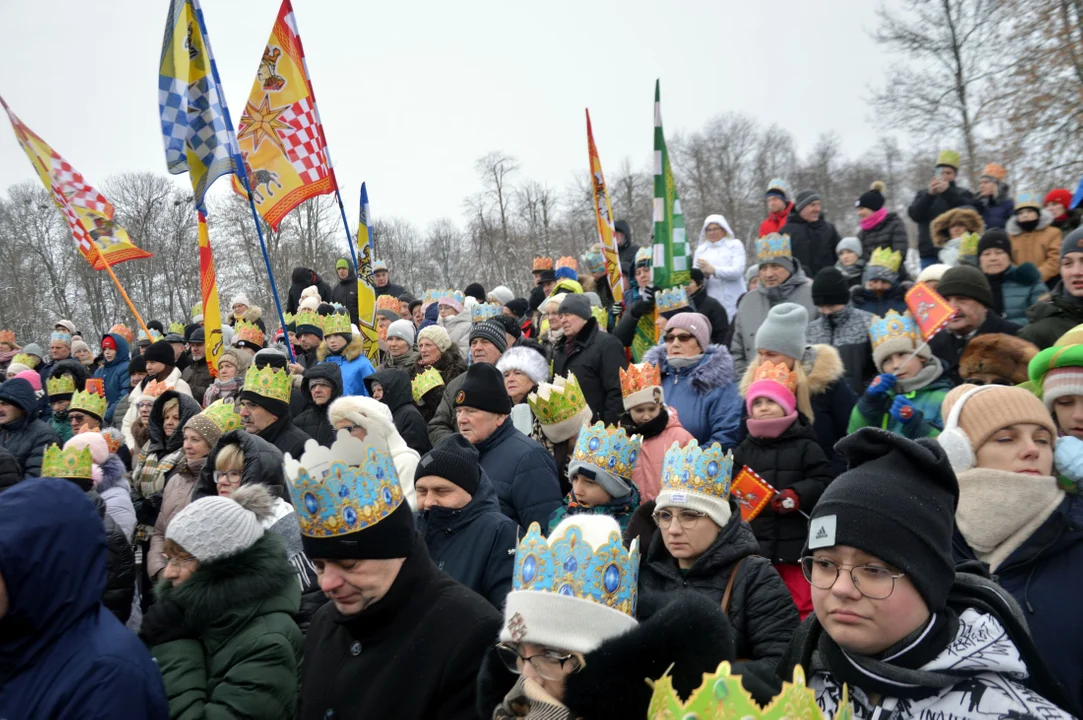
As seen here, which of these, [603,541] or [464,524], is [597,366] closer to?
[464,524]

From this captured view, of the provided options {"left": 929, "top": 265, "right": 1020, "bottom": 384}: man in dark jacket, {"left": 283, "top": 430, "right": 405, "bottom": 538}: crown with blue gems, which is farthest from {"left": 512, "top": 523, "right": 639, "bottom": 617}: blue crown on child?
{"left": 929, "top": 265, "right": 1020, "bottom": 384}: man in dark jacket

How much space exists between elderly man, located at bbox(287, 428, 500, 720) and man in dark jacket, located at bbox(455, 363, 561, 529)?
1834 millimetres

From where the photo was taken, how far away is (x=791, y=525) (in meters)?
4.56

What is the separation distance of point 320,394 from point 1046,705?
21.8ft

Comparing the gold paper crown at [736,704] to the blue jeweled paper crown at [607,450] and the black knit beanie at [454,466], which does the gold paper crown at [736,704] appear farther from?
the blue jeweled paper crown at [607,450]

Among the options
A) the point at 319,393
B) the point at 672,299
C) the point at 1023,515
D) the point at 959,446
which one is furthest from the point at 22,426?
the point at 1023,515

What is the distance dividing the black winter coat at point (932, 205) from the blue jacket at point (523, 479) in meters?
8.71

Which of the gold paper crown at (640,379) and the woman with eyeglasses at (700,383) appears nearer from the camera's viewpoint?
the gold paper crown at (640,379)

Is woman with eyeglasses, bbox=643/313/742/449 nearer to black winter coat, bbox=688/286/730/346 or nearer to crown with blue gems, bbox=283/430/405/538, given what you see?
black winter coat, bbox=688/286/730/346

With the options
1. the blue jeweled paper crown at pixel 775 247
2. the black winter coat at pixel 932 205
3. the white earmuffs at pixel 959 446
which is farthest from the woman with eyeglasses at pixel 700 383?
the black winter coat at pixel 932 205

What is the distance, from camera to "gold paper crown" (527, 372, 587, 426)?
5824 mm

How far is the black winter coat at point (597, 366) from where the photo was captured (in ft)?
24.1

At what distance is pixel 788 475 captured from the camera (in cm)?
471

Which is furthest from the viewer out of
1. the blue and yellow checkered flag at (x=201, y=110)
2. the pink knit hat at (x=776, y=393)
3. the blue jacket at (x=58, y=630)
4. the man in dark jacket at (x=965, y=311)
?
the blue and yellow checkered flag at (x=201, y=110)
